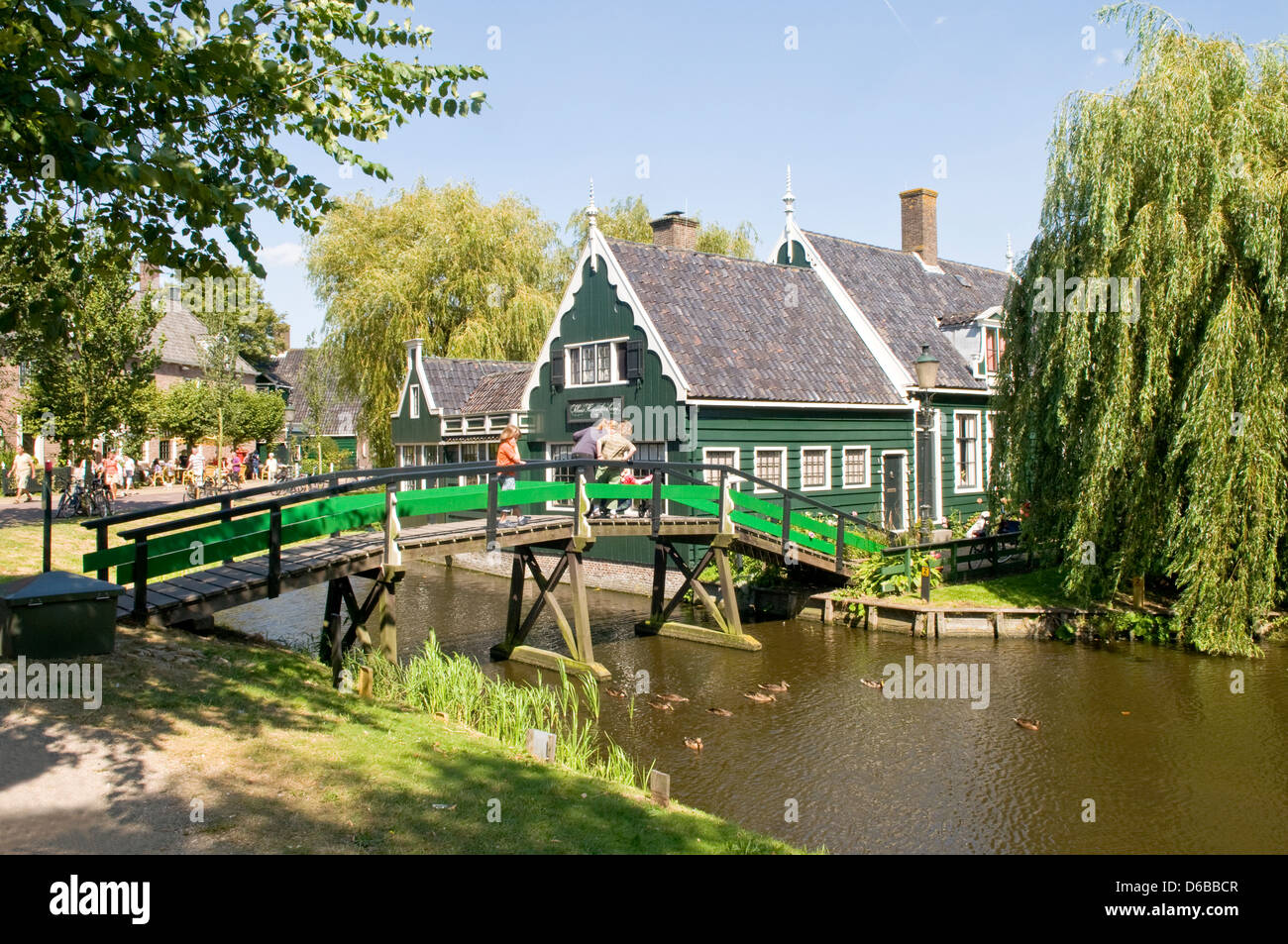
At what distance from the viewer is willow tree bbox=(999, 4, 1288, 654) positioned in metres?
14.2

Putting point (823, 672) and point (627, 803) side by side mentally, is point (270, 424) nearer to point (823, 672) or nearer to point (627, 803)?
point (823, 672)

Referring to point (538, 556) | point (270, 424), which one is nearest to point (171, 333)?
point (270, 424)

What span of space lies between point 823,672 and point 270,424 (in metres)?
37.3

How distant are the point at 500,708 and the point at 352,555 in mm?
3307

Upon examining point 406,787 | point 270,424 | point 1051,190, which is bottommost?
point 406,787

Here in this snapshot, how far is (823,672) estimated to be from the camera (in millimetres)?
15391

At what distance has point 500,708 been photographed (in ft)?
36.9

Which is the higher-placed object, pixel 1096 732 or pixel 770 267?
pixel 770 267

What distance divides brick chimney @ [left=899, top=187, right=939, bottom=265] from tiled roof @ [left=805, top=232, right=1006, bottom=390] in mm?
555

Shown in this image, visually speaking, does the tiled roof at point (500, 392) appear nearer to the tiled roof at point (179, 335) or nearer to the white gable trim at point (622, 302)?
the white gable trim at point (622, 302)

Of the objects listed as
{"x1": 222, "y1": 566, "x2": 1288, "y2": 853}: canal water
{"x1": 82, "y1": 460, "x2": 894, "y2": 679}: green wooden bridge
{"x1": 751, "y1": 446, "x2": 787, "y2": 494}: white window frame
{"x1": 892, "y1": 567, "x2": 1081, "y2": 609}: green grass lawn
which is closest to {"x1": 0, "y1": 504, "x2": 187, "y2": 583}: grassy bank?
{"x1": 82, "y1": 460, "x2": 894, "y2": 679}: green wooden bridge

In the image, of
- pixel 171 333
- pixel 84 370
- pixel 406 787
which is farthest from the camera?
pixel 171 333

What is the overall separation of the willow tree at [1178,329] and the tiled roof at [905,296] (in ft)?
30.3
